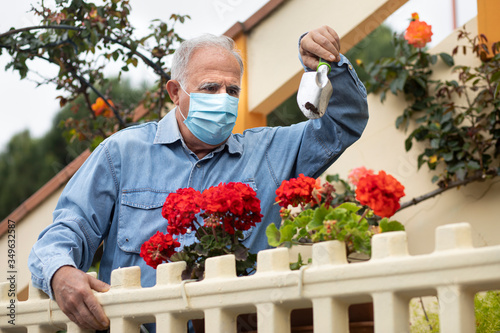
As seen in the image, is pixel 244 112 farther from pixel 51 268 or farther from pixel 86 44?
pixel 51 268

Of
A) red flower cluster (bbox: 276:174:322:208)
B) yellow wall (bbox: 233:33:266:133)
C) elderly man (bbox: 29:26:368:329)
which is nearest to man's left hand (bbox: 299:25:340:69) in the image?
elderly man (bbox: 29:26:368:329)

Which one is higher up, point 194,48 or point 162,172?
point 194,48

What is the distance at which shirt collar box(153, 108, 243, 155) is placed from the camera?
2607mm

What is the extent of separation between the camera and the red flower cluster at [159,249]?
1995 millimetres

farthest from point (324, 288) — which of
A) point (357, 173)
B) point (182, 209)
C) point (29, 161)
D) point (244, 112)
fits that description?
point (29, 161)

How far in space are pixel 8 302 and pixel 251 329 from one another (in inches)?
36.3

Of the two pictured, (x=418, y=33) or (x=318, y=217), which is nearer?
(x=318, y=217)

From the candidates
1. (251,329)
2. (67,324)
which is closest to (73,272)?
(67,324)

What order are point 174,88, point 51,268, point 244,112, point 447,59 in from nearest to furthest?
point 51,268, point 174,88, point 447,59, point 244,112

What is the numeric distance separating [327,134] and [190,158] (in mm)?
541

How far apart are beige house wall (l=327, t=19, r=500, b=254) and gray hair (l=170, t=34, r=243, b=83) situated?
6.06ft

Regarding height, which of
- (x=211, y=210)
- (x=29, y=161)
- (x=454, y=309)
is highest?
(x=29, y=161)

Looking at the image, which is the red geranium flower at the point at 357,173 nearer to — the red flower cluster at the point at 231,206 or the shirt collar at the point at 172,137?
the shirt collar at the point at 172,137

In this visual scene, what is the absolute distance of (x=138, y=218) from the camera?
2.41 meters
